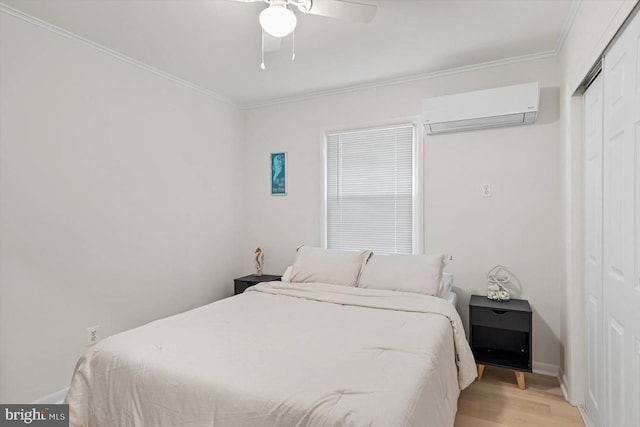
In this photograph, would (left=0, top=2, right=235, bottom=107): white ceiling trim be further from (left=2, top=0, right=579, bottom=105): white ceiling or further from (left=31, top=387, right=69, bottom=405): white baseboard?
(left=31, top=387, right=69, bottom=405): white baseboard

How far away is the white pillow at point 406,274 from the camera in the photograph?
2.59 meters

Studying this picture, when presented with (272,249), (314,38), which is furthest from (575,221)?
(272,249)

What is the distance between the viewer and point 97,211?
2598 millimetres

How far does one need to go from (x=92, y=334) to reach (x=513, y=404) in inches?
119

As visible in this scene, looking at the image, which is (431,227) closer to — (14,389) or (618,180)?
(618,180)

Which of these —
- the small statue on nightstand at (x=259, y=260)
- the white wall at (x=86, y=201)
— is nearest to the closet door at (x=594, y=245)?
the small statue on nightstand at (x=259, y=260)

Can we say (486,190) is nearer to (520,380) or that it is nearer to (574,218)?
(574,218)

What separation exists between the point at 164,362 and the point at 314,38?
227 cm

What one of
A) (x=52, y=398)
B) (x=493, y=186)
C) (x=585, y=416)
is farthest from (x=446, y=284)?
(x=52, y=398)

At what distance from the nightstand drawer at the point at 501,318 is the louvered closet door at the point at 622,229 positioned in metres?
0.70

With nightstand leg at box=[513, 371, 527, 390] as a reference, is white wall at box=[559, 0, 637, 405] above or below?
above

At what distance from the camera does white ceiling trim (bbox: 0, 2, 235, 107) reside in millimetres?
2156

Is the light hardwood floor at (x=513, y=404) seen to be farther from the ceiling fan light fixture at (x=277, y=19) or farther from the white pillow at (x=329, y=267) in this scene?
the ceiling fan light fixture at (x=277, y=19)
